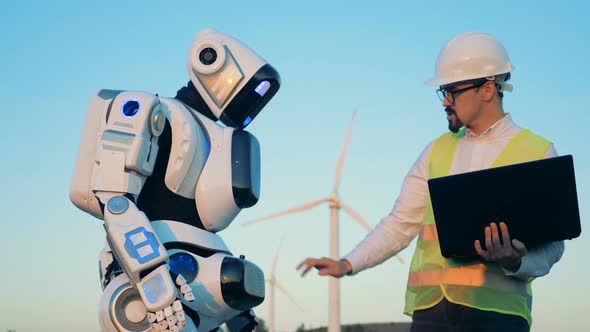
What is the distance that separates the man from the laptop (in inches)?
3.0

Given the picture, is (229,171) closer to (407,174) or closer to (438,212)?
(407,174)

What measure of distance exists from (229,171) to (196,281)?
1.07 meters

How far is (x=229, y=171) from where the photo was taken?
7680 mm

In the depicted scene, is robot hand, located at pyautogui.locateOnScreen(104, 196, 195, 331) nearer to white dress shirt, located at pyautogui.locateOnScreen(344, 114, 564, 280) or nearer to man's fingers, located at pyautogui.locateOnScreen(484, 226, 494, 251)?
white dress shirt, located at pyautogui.locateOnScreen(344, 114, 564, 280)

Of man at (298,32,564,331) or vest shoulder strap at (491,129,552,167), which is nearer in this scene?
man at (298,32,564,331)

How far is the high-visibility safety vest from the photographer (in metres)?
4.89

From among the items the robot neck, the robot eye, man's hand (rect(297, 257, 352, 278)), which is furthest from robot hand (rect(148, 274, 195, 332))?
the robot eye

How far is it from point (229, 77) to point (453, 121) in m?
3.12

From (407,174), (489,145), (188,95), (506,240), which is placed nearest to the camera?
(506,240)

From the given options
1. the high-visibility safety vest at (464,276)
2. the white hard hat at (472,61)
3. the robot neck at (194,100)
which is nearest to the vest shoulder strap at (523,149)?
the high-visibility safety vest at (464,276)

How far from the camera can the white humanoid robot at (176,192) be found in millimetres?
6750

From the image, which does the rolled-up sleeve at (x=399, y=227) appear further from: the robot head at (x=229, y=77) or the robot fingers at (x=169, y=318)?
the robot head at (x=229, y=77)

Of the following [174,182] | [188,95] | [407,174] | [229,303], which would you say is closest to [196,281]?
[229,303]

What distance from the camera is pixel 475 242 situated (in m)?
4.72
